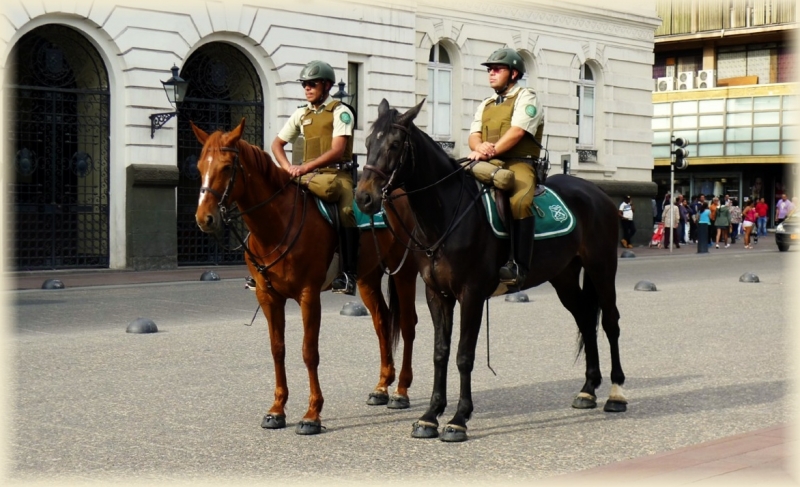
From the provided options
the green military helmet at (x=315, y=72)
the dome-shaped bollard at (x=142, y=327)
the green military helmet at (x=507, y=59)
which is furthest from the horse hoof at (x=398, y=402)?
the dome-shaped bollard at (x=142, y=327)

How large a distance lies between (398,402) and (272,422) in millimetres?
1282

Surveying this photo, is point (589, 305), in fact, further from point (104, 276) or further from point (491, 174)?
point (104, 276)

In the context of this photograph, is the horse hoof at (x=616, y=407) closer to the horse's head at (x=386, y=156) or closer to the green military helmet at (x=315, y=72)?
the horse's head at (x=386, y=156)

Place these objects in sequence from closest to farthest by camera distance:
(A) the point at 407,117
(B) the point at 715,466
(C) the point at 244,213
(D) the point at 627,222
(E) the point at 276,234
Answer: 1. (B) the point at 715,466
2. (A) the point at 407,117
3. (C) the point at 244,213
4. (E) the point at 276,234
5. (D) the point at 627,222

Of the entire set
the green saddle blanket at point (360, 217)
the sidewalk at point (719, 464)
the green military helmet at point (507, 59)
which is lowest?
the sidewalk at point (719, 464)

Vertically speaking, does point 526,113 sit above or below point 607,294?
above

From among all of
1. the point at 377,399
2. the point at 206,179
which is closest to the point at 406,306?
the point at 377,399

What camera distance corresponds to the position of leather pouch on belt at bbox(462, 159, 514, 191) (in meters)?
8.23

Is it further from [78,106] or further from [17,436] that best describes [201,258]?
[17,436]

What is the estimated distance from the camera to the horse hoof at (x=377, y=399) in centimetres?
902

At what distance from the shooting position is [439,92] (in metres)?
32.0

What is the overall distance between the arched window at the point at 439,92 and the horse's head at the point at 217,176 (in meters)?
23.9

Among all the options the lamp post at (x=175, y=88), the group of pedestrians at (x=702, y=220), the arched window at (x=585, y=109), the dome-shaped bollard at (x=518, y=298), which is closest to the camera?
the dome-shaped bollard at (x=518, y=298)

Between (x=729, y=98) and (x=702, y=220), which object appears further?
(x=729, y=98)
